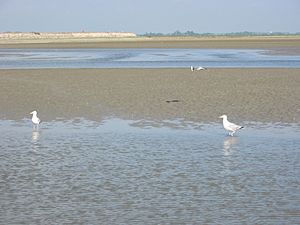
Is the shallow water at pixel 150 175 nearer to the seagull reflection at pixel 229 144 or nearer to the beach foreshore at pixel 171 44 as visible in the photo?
the seagull reflection at pixel 229 144

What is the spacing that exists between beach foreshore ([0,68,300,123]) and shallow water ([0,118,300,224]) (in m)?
1.78

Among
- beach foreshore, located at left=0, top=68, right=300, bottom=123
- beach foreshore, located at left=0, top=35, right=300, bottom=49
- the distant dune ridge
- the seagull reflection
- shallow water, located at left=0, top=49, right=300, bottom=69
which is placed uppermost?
the seagull reflection

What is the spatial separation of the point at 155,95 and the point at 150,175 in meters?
10.0

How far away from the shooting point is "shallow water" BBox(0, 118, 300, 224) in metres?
6.89

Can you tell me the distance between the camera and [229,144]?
1126cm

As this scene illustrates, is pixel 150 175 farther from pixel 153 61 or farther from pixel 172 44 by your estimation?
pixel 172 44

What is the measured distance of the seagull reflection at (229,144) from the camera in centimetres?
1053

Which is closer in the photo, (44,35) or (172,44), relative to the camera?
(172,44)

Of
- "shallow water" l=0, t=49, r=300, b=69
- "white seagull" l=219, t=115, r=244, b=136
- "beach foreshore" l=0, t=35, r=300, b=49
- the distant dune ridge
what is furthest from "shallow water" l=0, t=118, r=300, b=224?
the distant dune ridge

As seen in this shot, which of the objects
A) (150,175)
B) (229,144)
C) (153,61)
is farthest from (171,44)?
(150,175)

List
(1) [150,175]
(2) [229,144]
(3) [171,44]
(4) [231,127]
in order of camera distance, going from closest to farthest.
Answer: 1. (1) [150,175]
2. (2) [229,144]
3. (4) [231,127]
4. (3) [171,44]

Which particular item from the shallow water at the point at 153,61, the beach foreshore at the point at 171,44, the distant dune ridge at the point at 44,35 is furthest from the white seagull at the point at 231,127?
the distant dune ridge at the point at 44,35

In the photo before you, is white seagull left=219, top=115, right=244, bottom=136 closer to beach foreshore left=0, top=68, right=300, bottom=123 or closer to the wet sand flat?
beach foreshore left=0, top=68, right=300, bottom=123

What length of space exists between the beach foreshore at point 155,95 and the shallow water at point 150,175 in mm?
1785
